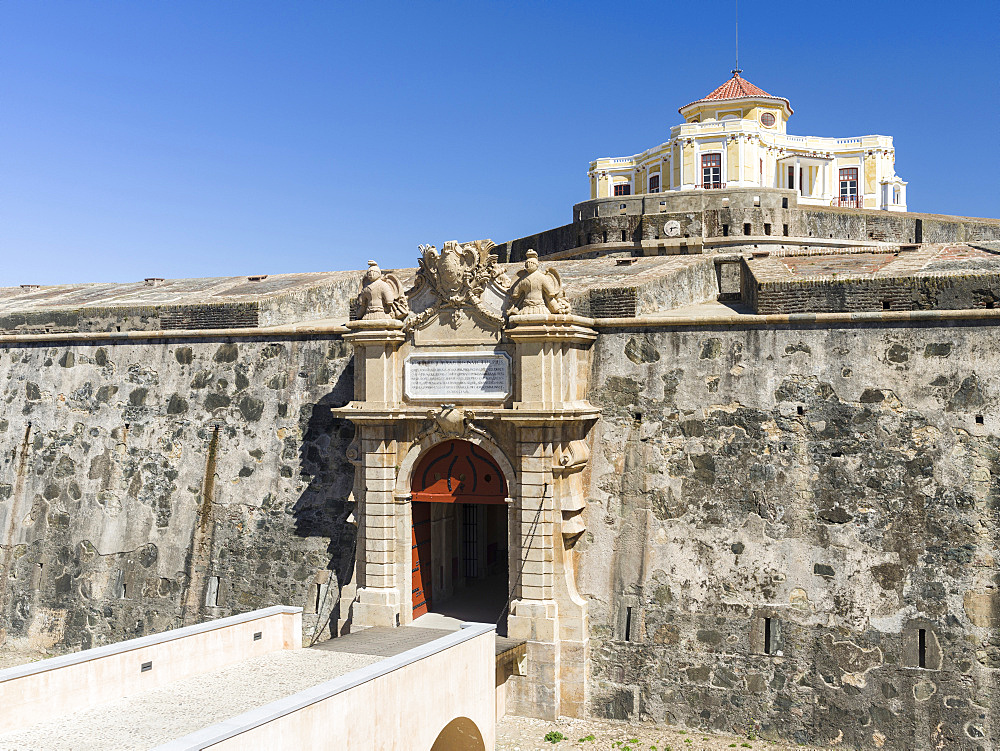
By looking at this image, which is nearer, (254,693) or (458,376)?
(254,693)

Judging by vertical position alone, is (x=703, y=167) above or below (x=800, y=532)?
above

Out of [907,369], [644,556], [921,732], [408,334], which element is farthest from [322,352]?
[921,732]

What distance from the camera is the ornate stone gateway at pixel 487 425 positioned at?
41.2ft

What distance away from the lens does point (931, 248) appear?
15852 mm

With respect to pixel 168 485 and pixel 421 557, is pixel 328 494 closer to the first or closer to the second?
pixel 421 557

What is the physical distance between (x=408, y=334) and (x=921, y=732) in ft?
26.7

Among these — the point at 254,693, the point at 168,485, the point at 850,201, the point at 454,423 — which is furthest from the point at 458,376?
the point at 850,201

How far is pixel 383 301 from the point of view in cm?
1340

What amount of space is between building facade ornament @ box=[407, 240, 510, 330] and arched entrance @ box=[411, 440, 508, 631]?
1859 millimetres

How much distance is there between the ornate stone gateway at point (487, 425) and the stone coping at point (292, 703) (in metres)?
2.70

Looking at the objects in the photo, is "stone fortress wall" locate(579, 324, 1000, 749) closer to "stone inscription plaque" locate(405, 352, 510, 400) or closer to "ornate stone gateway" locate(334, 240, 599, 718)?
"ornate stone gateway" locate(334, 240, 599, 718)

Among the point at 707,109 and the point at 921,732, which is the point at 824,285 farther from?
the point at 707,109

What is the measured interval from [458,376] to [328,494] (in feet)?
10.4

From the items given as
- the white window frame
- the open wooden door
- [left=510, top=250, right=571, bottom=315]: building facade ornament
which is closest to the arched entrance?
the open wooden door
